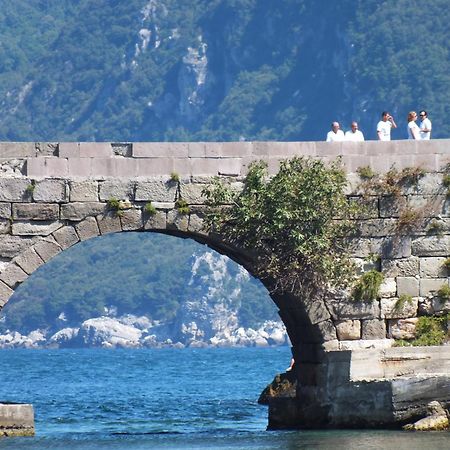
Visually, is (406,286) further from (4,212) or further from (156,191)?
(4,212)

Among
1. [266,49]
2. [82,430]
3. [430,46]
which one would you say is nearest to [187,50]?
[266,49]

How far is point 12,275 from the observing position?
85.4 ft

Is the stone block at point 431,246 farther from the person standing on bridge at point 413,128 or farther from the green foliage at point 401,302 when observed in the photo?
the person standing on bridge at point 413,128

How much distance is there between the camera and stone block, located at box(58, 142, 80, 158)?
26.2 meters

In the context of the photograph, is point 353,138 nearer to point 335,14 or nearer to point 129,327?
point 129,327

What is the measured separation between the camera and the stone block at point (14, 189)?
Result: 26.0 m

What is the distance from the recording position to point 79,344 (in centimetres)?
14638

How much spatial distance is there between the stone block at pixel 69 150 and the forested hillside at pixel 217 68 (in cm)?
12677

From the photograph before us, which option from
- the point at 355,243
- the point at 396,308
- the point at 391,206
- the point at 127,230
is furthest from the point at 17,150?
the point at 396,308

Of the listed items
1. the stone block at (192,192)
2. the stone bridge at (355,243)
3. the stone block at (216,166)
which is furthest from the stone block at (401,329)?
the stone block at (192,192)

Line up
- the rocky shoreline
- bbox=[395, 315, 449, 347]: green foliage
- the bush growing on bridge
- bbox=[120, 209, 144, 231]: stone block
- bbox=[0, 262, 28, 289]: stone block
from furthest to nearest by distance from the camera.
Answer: the rocky shoreline < bbox=[395, 315, 449, 347]: green foliage < the bush growing on bridge < bbox=[120, 209, 144, 231]: stone block < bbox=[0, 262, 28, 289]: stone block

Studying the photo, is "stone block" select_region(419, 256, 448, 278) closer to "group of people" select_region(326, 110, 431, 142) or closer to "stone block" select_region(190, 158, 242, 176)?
"group of people" select_region(326, 110, 431, 142)

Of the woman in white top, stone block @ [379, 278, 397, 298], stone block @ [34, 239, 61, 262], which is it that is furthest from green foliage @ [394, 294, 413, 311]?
stone block @ [34, 239, 61, 262]

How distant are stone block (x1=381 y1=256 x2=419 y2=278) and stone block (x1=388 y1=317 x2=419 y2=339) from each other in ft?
2.37
